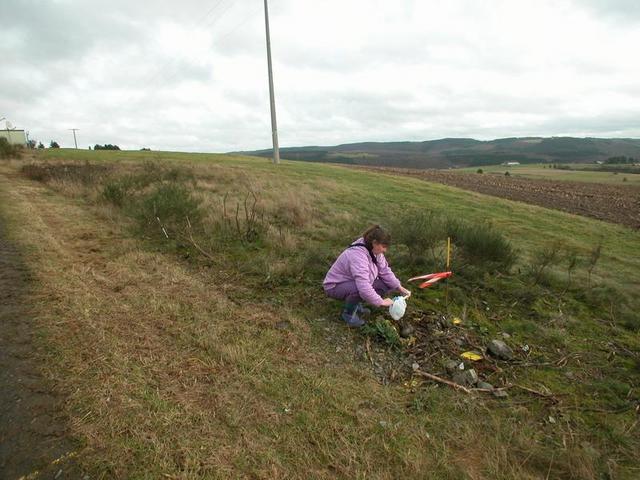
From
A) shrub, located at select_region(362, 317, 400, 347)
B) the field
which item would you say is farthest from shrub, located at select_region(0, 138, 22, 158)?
shrub, located at select_region(362, 317, 400, 347)

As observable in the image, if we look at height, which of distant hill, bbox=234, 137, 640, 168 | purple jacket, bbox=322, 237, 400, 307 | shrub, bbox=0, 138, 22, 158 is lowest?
purple jacket, bbox=322, 237, 400, 307

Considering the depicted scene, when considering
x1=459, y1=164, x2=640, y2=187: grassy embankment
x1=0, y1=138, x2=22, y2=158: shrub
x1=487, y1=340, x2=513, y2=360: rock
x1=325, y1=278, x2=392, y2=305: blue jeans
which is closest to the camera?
x1=487, y1=340, x2=513, y2=360: rock

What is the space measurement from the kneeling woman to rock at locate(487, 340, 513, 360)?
1.00 meters

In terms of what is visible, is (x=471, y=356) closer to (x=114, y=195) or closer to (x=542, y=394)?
(x=542, y=394)

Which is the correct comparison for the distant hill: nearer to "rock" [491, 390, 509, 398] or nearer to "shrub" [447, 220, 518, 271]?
"shrub" [447, 220, 518, 271]

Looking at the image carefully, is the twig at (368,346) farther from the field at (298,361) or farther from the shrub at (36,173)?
the shrub at (36,173)

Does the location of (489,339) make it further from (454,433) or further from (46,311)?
(46,311)

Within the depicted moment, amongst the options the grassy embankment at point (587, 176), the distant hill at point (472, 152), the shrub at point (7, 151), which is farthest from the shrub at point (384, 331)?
the distant hill at point (472, 152)

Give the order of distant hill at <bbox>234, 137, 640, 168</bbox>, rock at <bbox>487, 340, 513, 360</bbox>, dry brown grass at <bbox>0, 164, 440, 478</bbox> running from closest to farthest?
dry brown grass at <bbox>0, 164, 440, 478</bbox>
rock at <bbox>487, 340, 513, 360</bbox>
distant hill at <bbox>234, 137, 640, 168</bbox>

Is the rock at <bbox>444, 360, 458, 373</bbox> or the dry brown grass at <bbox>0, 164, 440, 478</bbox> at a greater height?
the dry brown grass at <bbox>0, 164, 440, 478</bbox>

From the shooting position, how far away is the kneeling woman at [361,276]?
13.0 feet

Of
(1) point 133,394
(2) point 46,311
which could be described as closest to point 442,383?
(1) point 133,394

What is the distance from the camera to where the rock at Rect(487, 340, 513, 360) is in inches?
150

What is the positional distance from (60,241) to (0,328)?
11.3 feet
